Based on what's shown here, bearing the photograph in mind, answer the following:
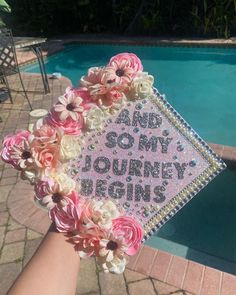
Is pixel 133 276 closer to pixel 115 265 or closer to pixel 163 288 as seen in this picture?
pixel 163 288

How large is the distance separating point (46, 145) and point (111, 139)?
29cm

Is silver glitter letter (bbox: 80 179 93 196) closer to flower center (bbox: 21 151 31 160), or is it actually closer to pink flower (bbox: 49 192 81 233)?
pink flower (bbox: 49 192 81 233)

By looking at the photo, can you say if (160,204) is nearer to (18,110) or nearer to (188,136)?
(188,136)

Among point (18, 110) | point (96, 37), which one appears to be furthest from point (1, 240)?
point (96, 37)

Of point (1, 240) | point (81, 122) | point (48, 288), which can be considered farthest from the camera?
point (1, 240)

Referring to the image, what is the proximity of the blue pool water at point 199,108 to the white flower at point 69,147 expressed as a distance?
2.62m

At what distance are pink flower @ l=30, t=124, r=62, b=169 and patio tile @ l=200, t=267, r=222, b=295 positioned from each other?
1864 mm

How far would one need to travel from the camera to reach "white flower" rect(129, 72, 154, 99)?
148cm

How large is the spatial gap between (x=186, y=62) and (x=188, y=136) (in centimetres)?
996

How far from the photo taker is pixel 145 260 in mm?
2914

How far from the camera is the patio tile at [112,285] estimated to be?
2.67 meters

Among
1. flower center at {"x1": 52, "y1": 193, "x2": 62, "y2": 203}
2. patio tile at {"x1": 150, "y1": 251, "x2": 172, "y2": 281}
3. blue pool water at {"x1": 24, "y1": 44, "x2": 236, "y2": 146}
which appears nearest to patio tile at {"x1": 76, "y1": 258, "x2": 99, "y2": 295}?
patio tile at {"x1": 150, "y1": 251, "x2": 172, "y2": 281}

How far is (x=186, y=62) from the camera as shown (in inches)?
428

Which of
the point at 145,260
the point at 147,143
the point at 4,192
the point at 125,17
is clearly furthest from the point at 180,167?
the point at 125,17
